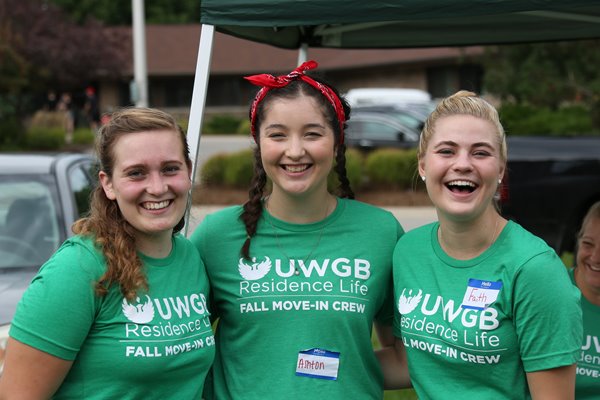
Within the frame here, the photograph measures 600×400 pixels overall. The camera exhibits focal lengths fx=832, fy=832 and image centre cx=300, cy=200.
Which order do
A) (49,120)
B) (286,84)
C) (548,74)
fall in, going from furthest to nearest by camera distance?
(49,120) < (548,74) < (286,84)

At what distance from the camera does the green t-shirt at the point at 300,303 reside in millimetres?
2807

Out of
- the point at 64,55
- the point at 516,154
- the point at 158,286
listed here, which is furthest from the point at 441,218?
the point at 64,55

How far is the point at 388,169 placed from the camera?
15547mm

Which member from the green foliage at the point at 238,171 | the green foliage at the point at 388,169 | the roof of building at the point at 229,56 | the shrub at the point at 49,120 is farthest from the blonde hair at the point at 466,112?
the roof of building at the point at 229,56

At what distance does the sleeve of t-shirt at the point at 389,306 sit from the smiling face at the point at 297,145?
1.18 ft

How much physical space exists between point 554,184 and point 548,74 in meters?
9.19

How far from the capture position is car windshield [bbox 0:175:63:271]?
4703 mm

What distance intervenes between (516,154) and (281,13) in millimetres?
6287

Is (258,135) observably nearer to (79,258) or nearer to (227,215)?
(227,215)

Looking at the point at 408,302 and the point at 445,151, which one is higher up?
the point at 445,151

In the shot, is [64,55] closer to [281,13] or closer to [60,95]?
[60,95]

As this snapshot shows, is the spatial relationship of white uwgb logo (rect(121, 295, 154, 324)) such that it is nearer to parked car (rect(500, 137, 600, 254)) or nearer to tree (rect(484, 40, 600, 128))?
parked car (rect(500, 137, 600, 254))

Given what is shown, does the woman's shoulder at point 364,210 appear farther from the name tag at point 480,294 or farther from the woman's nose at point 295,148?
the name tag at point 480,294

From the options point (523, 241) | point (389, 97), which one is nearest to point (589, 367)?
point (523, 241)
